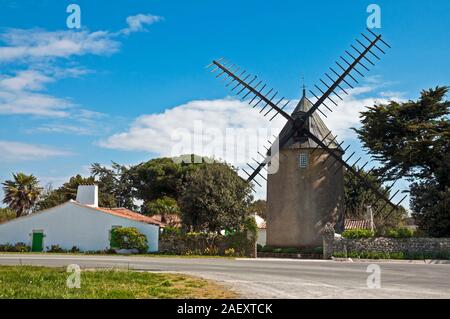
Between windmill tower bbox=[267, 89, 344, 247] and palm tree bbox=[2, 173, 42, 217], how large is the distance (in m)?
30.1

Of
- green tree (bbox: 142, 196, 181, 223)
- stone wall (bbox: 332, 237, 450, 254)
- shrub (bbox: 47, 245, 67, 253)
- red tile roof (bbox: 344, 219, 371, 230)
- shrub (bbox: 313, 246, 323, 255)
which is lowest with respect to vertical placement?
shrub (bbox: 47, 245, 67, 253)

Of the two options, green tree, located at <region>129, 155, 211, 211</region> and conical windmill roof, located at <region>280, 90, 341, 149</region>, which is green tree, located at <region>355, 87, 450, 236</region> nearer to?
conical windmill roof, located at <region>280, 90, 341, 149</region>

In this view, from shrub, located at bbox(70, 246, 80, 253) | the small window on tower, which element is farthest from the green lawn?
shrub, located at bbox(70, 246, 80, 253)

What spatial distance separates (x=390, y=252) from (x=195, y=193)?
53.0ft

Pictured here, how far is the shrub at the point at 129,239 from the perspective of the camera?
40.2 meters

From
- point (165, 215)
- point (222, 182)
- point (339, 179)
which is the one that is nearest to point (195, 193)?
point (222, 182)

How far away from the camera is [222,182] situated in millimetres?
42469

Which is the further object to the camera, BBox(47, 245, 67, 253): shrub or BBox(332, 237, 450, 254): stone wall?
BBox(47, 245, 67, 253): shrub

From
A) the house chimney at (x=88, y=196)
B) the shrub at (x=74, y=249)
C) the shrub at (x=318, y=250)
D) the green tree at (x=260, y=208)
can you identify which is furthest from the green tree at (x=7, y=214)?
the shrub at (x=318, y=250)

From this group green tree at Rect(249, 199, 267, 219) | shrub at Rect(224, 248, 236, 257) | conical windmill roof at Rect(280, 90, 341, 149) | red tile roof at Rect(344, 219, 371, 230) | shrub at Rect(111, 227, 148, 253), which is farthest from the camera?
red tile roof at Rect(344, 219, 371, 230)

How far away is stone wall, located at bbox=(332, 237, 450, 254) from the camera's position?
106ft

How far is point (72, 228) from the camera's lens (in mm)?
43219
